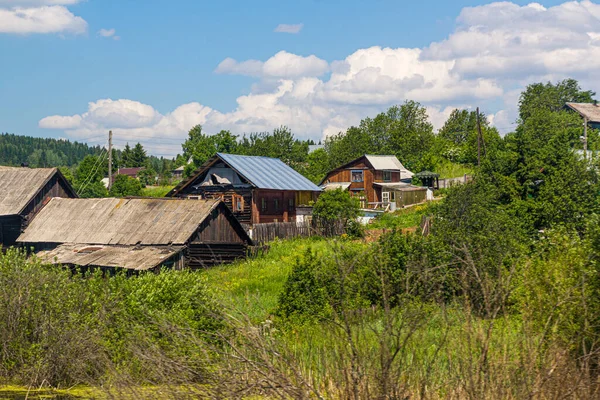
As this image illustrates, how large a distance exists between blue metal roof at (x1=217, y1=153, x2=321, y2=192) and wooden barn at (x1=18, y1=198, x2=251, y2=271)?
9.71 meters

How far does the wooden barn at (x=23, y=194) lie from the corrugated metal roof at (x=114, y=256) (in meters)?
5.34

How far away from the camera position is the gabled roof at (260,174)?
122ft

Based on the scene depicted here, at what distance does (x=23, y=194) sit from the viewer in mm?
30031

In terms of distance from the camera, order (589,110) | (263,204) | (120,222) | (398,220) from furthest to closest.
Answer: (589,110)
(398,220)
(263,204)
(120,222)

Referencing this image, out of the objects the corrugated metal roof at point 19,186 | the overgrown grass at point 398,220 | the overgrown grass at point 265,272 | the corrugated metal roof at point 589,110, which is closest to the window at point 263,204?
the overgrown grass at point 398,220

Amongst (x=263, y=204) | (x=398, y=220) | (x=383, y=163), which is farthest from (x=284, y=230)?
(x=383, y=163)

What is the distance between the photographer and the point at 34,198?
2989 centimetres

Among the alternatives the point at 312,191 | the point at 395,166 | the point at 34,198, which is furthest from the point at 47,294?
the point at 395,166

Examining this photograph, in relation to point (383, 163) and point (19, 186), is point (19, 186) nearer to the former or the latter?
point (19, 186)

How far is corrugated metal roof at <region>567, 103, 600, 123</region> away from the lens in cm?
6925

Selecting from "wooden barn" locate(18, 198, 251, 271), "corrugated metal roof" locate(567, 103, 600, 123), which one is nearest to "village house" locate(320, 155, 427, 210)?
"corrugated metal roof" locate(567, 103, 600, 123)

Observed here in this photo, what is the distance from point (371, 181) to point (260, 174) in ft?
70.9

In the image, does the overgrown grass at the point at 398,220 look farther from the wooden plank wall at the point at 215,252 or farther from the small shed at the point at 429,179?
the small shed at the point at 429,179

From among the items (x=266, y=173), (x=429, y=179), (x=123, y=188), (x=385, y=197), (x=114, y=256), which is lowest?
(x=114, y=256)
